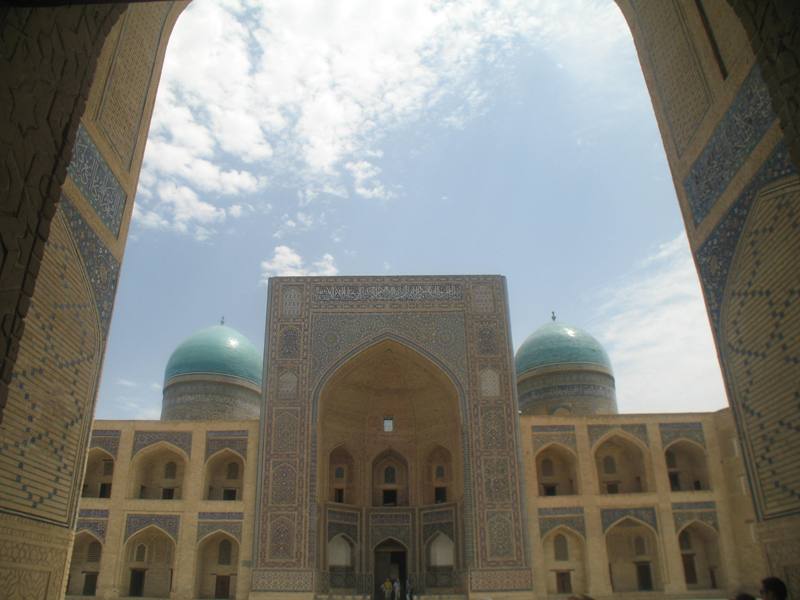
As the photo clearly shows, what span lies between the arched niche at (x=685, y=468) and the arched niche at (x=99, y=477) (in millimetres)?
13768

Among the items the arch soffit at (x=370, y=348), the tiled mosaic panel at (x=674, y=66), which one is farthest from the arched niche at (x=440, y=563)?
the tiled mosaic panel at (x=674, y=66)

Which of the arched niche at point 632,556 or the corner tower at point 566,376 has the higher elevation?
the corner tower at point 566,376

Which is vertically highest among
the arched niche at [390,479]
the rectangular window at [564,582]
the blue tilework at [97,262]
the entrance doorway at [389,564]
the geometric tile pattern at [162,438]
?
the geometric tile pattern at [162,438]

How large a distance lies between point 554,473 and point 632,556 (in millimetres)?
2619

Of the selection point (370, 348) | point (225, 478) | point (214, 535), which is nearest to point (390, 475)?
point (370, 348)

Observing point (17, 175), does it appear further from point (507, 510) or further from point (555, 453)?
point (555, 453)

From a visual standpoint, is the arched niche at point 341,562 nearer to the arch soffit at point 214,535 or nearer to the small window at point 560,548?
the arch soffit at point 214,535

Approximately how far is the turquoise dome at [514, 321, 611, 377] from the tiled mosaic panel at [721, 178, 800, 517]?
15902mm

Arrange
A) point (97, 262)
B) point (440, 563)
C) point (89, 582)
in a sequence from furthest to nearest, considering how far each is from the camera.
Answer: point (440, 563), point (89, 582), point (97, 262)

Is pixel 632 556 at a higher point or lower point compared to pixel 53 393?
lower

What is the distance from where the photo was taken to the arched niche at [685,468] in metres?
17.6

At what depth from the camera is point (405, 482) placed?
17703 millimetres

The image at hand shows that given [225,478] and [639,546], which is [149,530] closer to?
[225,478]

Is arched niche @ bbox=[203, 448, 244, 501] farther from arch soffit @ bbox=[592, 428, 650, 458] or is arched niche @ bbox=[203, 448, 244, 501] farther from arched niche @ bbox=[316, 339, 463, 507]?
arch soffit @ bbox=[592, 428, 650, 458]
